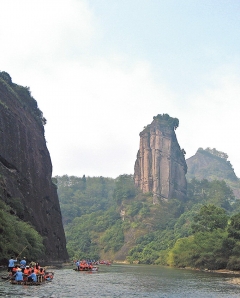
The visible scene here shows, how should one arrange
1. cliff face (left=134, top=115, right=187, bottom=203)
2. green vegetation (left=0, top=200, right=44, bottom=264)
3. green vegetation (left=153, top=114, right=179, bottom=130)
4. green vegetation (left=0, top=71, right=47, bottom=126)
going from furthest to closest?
green vegetation (left=153, top=114, right=179, bottom=130), cliff face (left=134, top=115, right=187, bottom=203), green vegetation (left=0, top=71, right=47, bottom=126), green vegetation (left=0, top=200, right=44, bottom=264)

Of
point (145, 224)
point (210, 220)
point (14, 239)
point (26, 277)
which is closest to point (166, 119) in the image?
point (145, 224)

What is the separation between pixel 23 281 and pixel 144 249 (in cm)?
9308

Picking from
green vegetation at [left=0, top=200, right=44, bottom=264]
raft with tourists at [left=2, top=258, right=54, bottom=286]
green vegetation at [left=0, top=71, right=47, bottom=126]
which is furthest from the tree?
raft with tourists at [left=2, top=258, right=54, bottom=286]

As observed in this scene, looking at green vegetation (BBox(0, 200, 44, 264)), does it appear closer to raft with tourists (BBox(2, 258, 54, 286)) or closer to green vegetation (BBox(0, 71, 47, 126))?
raft with tourists (BBox(2, 258, 54, 286))

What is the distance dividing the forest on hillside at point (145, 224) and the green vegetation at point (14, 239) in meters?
31.5

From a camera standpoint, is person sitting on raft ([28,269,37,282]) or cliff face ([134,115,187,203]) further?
cliff face ([134,115,187,203])

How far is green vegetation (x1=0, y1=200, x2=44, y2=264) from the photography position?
4184 centimetres

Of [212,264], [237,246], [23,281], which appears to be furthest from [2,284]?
[212,264]

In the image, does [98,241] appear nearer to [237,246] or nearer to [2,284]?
[237,246]

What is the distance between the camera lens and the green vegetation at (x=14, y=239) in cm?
4184

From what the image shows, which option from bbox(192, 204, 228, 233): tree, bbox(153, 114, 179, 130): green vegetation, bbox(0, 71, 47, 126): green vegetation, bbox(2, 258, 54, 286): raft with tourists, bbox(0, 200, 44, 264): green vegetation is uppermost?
bbox(153, 114, 179, 130): green vegetation

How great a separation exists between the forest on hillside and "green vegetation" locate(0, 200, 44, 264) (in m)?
31.5

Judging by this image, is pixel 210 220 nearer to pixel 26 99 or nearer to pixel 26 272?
pixel 26 99

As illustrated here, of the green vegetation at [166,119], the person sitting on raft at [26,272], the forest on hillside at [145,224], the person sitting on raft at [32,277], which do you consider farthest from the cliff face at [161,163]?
the person sitting on raft at [32,277]
